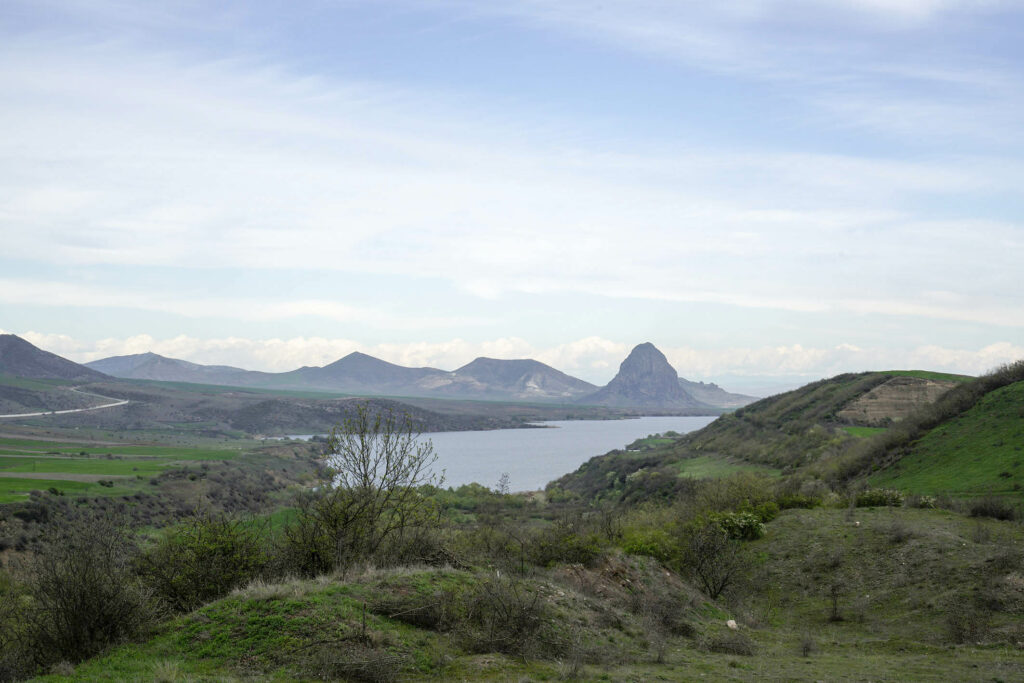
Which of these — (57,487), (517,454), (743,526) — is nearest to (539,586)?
(743,526)

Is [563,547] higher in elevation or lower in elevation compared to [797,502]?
higher

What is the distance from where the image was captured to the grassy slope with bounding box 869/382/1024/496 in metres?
32.5

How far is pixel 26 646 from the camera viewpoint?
1153 centimetres

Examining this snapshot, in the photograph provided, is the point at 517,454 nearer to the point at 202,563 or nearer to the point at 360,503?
the point at 360,503

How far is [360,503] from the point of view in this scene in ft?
61.3

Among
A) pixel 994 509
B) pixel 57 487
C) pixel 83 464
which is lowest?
pixel 83 464

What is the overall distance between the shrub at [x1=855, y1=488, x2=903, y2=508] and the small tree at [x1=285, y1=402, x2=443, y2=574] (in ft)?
76.7

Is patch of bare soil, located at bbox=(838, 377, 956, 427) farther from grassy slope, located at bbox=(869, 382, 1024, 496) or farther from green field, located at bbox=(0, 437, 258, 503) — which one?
green field, located at bbox=(0, 437, 258, 503)

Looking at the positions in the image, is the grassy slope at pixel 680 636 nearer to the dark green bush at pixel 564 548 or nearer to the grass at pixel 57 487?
the dark green bush at pixel 564 548

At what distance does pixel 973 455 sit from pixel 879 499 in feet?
26.8

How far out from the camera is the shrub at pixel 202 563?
48.0ft

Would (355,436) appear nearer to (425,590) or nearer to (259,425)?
(425,590)

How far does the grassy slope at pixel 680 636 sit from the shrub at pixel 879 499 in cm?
726

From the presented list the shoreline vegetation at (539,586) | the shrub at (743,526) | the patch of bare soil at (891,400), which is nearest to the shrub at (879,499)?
the shoreline vegetation at (539,586)
